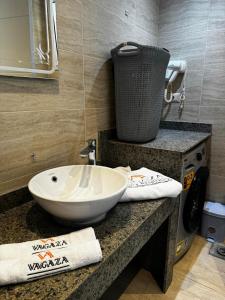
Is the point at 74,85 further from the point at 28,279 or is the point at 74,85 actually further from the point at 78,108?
the point at 28,279

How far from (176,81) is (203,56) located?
30 centimetres

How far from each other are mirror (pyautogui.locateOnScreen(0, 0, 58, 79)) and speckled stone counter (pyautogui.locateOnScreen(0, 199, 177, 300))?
62 centimetres

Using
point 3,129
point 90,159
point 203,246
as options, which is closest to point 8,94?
point 3,129

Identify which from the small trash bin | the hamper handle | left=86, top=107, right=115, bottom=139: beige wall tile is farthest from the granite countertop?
the small trash bin

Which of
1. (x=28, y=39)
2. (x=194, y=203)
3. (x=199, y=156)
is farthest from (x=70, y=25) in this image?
(x=194, y=203)

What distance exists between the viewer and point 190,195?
1556 mm

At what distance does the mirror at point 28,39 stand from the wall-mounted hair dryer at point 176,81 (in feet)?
3.96

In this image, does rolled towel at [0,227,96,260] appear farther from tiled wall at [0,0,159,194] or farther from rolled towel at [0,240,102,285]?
tiled wall at [0,0,159,194]

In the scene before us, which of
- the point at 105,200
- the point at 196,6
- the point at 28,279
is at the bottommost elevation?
the point at 28,279

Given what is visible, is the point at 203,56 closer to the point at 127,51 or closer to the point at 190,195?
the point at 127,51

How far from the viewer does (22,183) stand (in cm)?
105

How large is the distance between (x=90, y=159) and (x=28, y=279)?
2.31 ft

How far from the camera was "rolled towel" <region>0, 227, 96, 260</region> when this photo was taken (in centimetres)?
66

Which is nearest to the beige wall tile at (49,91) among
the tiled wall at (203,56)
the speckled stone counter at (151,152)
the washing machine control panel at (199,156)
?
the speckled stone counter at (151,152)
